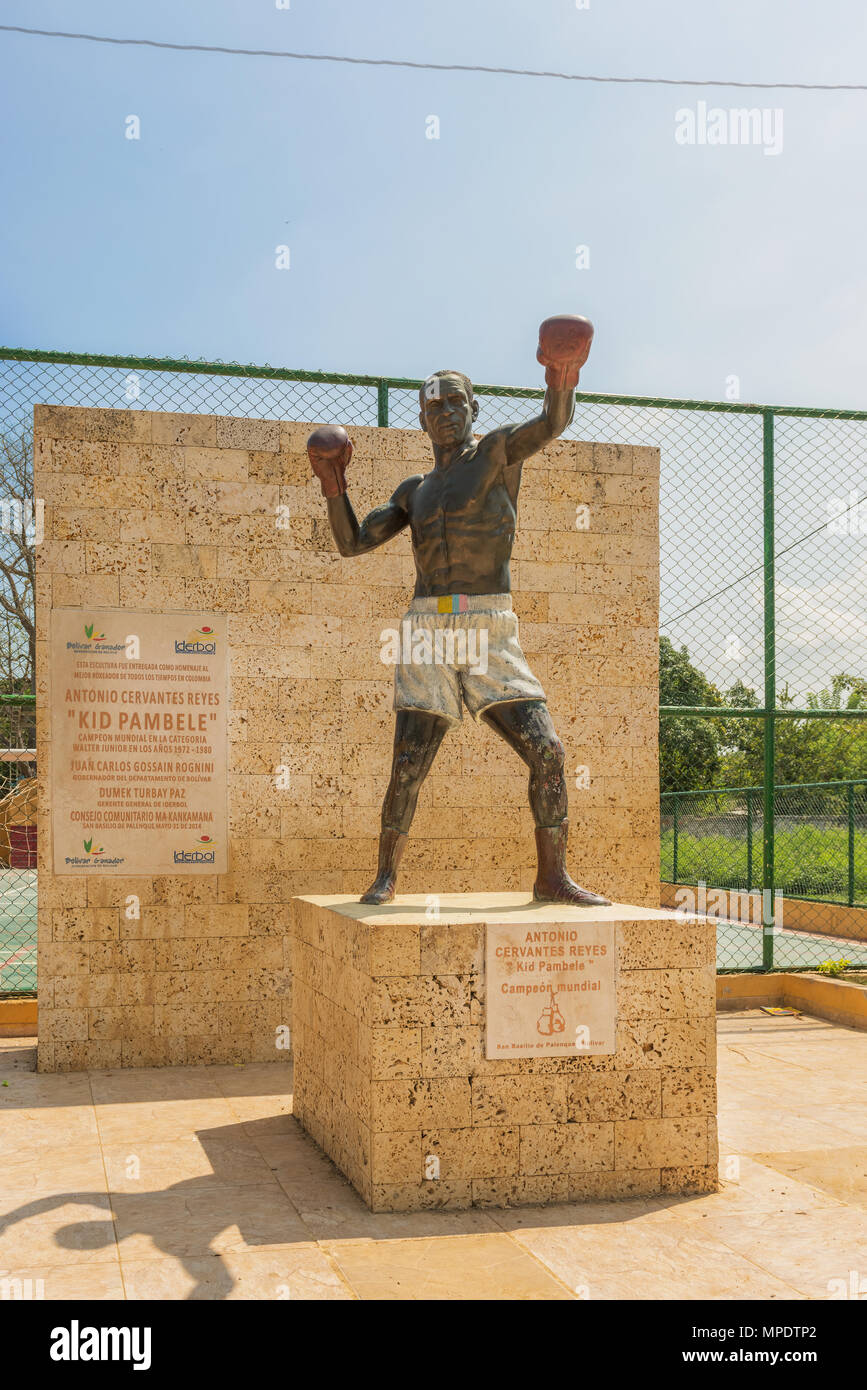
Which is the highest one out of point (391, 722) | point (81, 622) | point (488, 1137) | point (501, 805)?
point (81, 622)

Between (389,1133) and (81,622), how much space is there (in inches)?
134

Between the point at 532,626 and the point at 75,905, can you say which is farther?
the point at 532,626

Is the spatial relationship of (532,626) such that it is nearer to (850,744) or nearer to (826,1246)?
(826,1246)

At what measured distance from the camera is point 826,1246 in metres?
3.66

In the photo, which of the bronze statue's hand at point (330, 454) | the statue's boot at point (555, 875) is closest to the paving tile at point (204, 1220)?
the statue's boot at point (555, 875)

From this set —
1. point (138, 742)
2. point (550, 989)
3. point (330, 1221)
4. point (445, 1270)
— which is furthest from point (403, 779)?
point (138, 742)

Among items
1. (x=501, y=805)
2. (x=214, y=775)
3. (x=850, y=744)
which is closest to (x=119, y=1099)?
(x=214, y=775)

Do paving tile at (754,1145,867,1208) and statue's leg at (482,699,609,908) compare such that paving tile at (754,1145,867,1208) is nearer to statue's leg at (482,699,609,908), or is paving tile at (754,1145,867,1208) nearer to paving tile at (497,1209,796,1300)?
paving tile at (497,1209,796,1300)

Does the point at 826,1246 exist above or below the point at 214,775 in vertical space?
below

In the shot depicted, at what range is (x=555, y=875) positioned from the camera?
15.2 feet

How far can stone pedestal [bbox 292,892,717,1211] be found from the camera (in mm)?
4004

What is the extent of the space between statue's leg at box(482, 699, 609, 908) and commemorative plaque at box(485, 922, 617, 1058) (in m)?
0.36

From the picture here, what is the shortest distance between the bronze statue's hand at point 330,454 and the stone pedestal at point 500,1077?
5.59 ft

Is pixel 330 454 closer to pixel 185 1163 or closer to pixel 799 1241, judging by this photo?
pixel 185 1163
